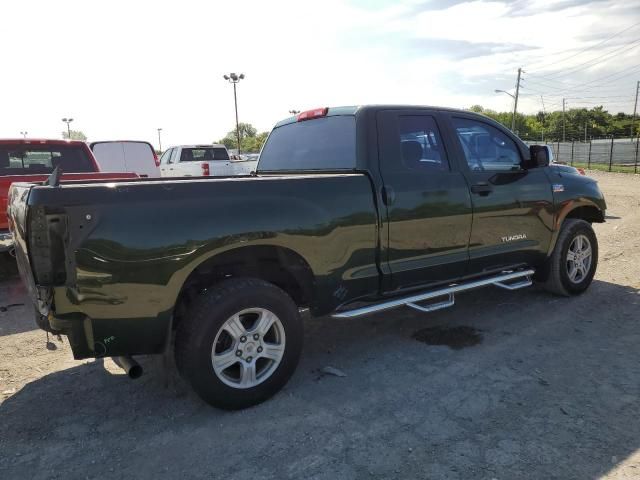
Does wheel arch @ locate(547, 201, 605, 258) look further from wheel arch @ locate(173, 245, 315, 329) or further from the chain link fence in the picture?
the chain link fence

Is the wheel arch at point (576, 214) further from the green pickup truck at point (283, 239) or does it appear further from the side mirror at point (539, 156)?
the side mirror at point (539, 156)

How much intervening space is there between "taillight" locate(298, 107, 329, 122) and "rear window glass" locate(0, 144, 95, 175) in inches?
160

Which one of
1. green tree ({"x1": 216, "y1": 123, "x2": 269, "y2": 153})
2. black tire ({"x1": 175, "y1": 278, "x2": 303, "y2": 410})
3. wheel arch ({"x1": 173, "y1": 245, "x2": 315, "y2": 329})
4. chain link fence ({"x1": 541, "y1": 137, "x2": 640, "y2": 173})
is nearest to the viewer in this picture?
black tire ({"x1": 175, "y1": 278, "x2": 303, "y2": 410})

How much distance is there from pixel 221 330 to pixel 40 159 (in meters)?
5.62

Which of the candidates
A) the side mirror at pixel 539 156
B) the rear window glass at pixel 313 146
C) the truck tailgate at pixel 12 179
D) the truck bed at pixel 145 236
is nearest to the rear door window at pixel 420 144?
the rear window glass at pixel 313 146

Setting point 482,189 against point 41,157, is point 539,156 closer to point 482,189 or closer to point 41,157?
point 482,189

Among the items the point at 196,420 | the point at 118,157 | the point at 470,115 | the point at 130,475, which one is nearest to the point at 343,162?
the point at 470,115

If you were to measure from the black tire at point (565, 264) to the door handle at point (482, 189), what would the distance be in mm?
1353

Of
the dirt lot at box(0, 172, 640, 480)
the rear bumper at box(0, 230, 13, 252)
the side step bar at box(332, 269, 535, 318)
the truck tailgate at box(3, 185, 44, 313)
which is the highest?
the truck tailgate at box(3, 185, 44, 313)

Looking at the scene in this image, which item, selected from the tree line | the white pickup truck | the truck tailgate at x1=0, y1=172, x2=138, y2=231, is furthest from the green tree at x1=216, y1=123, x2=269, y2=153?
the truck tailgate at x1=0, y1=172, x2=138, y2=231

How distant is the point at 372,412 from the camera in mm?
3207

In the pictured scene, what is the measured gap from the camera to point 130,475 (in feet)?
8.68

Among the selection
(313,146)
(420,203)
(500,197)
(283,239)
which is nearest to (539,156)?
(500,197)

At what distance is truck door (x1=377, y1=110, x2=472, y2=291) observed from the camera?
12.6ft
